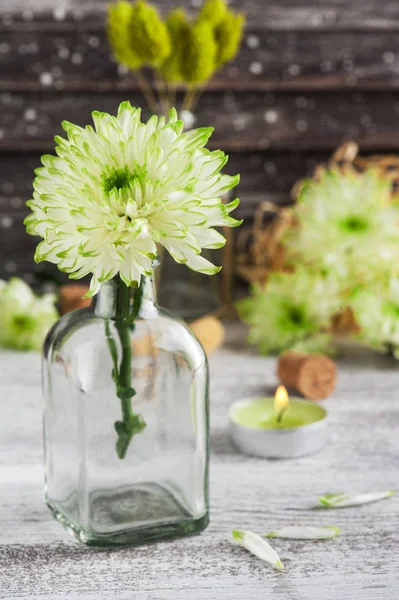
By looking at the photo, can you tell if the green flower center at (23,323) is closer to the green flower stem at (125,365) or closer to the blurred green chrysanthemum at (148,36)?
the blurred green chrysanthemum at (148,36)

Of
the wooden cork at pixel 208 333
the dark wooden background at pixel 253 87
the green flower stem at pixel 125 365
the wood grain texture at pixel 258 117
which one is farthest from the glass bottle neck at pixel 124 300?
the wood grain texture at pixel 258 117

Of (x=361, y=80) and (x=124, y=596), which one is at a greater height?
(x=361, y=80)

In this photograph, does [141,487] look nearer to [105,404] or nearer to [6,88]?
[105,404]

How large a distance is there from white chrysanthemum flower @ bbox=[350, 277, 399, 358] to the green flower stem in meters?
0.60

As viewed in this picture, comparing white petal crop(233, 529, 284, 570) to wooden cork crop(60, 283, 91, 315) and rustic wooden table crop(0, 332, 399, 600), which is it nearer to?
rustic wooden table crop(0, 332, 399, 600)

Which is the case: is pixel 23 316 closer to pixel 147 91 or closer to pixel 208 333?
pixel 208 333

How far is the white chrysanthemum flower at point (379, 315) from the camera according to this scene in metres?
1.20

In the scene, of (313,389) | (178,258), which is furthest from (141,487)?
(313,389)

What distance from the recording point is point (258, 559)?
2.24 ft

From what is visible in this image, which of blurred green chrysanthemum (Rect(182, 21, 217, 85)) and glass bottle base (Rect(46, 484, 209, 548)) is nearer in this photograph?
glass bottle base (Rect(46, 484, 209, 548))

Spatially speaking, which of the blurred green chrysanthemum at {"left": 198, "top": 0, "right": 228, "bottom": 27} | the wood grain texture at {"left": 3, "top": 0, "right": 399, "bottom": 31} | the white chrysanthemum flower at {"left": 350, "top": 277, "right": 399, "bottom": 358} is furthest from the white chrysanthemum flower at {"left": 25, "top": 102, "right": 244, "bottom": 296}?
the wood grain texture at {"left": 3, "top": 0, "right": 399, "bottom": 31}

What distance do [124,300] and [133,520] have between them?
192 mm

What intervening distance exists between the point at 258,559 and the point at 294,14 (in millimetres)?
1206

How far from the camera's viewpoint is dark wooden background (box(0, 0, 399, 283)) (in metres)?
1.58
